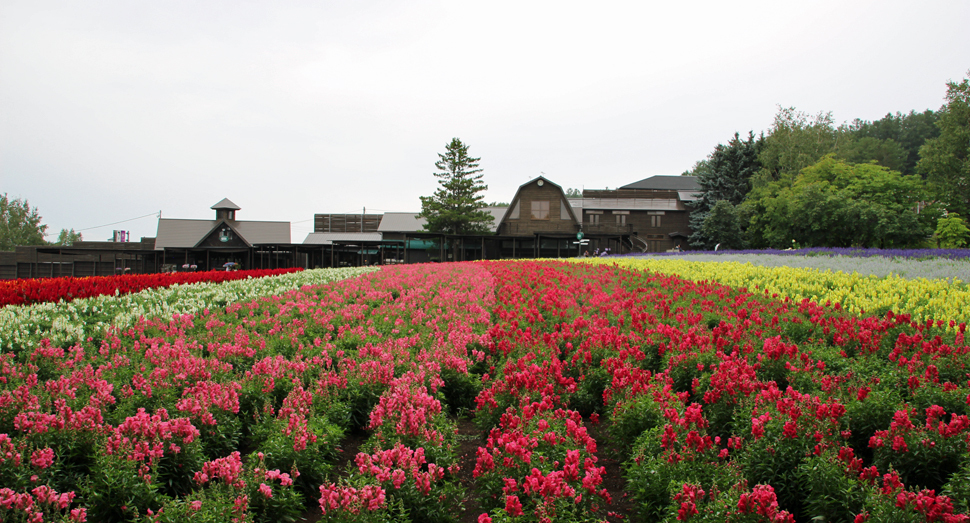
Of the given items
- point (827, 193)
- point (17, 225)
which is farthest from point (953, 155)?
point (17, 225)

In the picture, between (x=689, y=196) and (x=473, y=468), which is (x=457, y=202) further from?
(x=473, y=468)

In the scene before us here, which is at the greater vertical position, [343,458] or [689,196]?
[689,196]

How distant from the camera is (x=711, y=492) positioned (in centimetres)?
Result: 283

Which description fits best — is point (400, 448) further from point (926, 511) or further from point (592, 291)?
point (592, 291)

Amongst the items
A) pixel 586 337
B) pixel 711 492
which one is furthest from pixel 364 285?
pixel 711 492

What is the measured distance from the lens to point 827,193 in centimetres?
3409

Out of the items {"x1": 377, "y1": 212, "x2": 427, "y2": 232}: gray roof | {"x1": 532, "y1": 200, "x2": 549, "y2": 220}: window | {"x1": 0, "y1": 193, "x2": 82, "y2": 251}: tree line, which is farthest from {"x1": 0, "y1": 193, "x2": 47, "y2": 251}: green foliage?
{"x1": 532, "y1": 200, "x2": 549, "y2": 220}: window

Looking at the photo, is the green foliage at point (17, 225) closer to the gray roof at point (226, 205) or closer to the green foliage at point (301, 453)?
the gray roof at point (226, 205)

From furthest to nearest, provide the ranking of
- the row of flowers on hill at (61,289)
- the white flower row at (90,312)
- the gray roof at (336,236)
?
the gray roof at (336,236)
the row of flowers on hill at (61,289)
the white flower row at (90,312)

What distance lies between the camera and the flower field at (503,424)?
288 cm

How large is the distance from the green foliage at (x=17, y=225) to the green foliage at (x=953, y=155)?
376 feet

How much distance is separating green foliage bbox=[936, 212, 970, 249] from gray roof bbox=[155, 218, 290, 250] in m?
58.5

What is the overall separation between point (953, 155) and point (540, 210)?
32468mm

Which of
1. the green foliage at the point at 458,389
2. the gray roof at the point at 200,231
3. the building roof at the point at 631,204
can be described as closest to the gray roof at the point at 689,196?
the building roof at the point at 631,204
